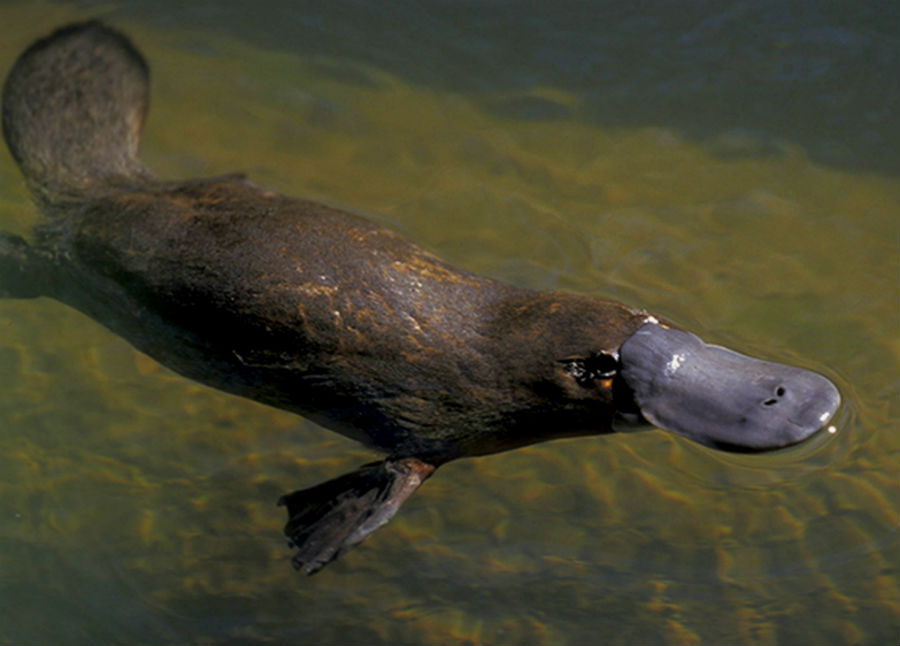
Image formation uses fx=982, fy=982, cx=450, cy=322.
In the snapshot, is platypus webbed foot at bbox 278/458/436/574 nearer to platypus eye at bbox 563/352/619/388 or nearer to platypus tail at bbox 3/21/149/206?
platypus eye at bbox 563/352/619/388

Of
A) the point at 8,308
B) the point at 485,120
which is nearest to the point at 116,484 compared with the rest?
the point at 8,308

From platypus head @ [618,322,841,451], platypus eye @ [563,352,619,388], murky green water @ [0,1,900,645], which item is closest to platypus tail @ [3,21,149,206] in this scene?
murky green water @ [0,1,900,645]

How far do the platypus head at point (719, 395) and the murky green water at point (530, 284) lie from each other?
0.77 metres

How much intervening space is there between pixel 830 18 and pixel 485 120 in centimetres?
162

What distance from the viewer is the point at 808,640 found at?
311 centimetres

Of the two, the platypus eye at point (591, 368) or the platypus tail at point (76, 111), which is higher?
the platypus tail at point (76, 111)

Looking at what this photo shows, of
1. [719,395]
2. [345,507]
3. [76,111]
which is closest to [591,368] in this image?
[719,395]

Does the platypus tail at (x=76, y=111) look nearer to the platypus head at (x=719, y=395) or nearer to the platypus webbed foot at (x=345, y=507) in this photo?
the platypus webbed foot at (x=345, y=507)

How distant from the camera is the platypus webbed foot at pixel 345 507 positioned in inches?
111

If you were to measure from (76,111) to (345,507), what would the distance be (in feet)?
6.18

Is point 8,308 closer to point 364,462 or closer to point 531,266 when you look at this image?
point 364,462

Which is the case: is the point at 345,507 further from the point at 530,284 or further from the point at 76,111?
the point at 76,111

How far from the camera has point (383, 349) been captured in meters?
2.74

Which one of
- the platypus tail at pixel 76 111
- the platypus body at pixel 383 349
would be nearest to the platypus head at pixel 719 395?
the platypus body at pixel 383 349
